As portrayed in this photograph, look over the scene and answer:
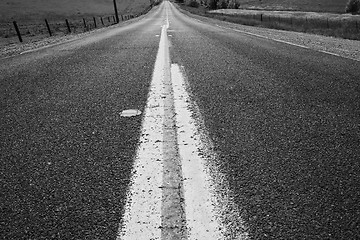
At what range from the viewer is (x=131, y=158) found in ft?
4.48

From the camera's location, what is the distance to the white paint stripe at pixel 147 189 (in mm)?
903

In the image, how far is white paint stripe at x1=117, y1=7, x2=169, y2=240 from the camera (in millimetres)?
903

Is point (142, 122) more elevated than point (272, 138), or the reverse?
point (142, 122)

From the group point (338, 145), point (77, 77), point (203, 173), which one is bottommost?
point (338, 145)

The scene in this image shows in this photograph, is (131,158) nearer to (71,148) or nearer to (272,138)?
(71,148)

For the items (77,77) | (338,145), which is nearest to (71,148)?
(338,145)

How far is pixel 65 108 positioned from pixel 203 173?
1558 millimetres

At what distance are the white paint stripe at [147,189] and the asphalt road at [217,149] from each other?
48mm

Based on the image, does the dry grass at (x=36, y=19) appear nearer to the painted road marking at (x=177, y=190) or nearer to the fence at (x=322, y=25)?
the fence at (x=322, y=25)

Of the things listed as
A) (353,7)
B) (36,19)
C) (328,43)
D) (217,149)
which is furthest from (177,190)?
(353,7)

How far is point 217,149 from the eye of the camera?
1.43 meters

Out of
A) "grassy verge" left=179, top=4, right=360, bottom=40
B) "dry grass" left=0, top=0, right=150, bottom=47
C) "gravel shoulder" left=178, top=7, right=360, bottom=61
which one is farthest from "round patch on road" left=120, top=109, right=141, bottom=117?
"dry grass" left=0, top=0, right=150, bottom=47

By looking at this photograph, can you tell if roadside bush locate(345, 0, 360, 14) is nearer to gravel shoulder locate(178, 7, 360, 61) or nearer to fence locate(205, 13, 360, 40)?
fence locate(205, 13, 360, 40)

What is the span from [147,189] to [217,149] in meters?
0.51
